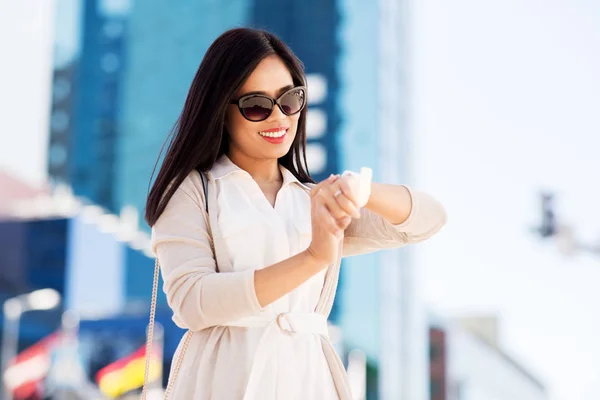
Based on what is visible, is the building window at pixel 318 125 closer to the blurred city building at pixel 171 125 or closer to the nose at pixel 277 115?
the blurred city building at pixel 171 125

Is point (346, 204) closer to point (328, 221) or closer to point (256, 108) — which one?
point (328, 221)

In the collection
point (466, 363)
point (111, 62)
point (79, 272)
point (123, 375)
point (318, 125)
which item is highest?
point (111, 62)

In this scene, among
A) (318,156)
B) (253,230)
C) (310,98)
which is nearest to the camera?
(253,230)

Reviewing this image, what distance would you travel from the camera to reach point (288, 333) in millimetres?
1666

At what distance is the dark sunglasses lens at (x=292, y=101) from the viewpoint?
174cm

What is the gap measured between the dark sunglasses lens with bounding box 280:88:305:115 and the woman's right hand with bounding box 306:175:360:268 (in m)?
0.31

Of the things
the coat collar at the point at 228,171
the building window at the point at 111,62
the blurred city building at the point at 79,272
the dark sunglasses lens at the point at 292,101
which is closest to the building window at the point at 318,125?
the blurred city building at the point at 79,272

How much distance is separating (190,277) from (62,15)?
73.9 feet

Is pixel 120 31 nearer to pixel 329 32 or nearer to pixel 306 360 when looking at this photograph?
pixel 329 32

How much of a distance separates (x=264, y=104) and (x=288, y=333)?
1.45 feet

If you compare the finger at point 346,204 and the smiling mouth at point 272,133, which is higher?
the smiling mouth at point 272,133

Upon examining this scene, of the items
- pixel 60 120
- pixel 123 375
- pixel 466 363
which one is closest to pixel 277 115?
pixel 123 375

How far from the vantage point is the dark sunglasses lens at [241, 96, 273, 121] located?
1.74 m

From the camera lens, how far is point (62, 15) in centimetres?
2280
